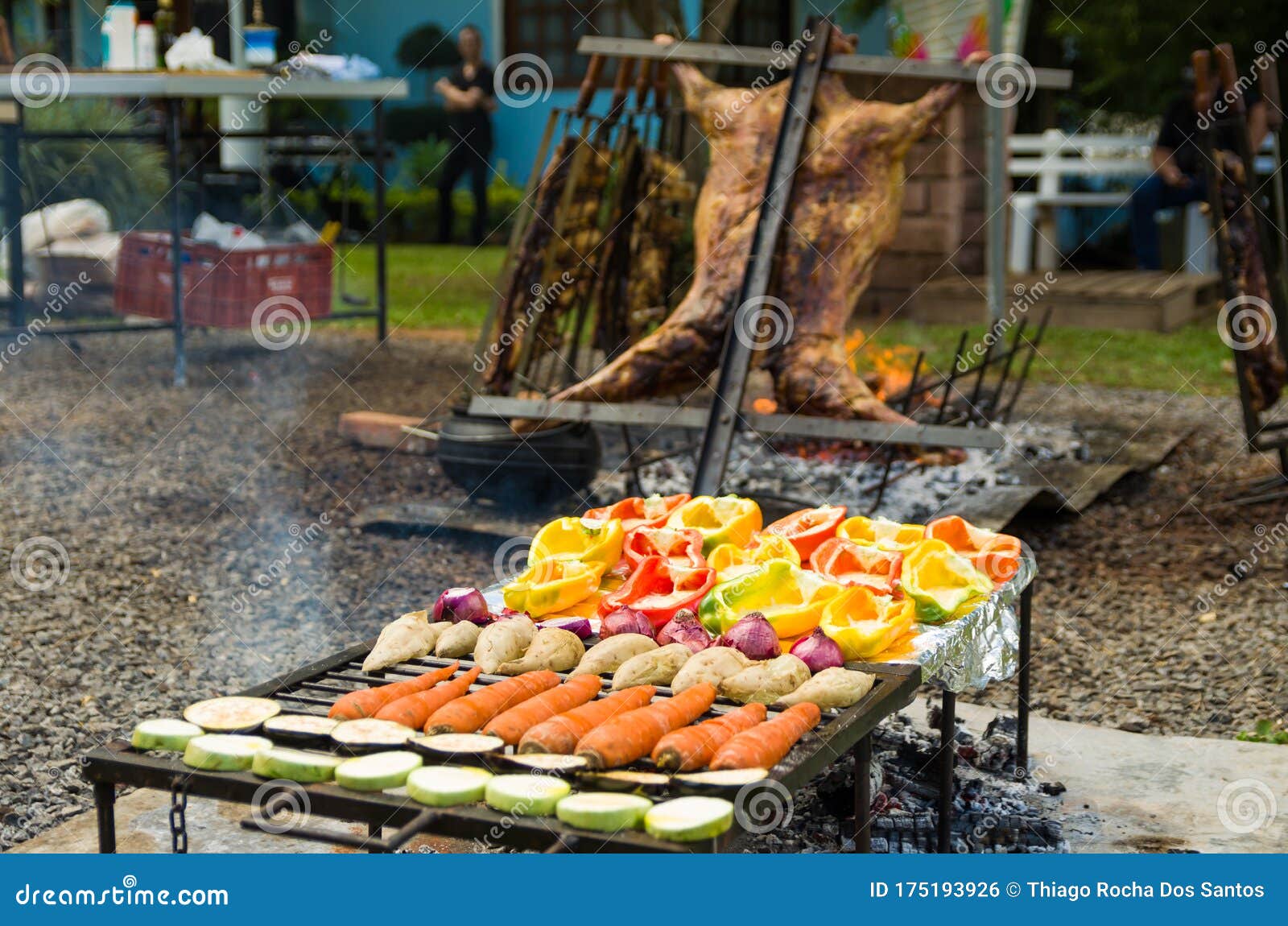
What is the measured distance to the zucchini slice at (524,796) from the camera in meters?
2.59

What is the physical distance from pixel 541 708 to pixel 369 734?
1.13 ft

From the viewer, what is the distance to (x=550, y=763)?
9.04 ft

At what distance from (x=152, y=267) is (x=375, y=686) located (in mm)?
7867

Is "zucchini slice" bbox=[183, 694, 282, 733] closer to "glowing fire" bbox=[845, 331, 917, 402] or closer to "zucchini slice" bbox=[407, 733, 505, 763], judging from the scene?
"zucchini slice" bbox=[407, 733, 505, 763]

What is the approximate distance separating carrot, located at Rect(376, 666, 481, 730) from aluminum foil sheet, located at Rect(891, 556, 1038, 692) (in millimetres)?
1004

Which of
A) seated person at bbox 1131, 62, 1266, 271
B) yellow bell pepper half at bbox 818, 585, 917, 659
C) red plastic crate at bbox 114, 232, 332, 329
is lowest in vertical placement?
yellow bell pepper half at bbox 818, 585, 917, 659

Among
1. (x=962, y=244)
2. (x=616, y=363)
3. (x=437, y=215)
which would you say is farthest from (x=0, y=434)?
(x=437, y=215)

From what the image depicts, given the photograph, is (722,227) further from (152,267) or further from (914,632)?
(152,267)

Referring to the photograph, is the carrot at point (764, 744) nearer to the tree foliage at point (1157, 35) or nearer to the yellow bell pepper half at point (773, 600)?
the yellow bell pepper half at point (773, 600)

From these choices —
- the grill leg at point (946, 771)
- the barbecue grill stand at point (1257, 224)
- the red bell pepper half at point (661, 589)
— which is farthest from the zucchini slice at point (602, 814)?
the barbecue grill stand at point (1257, 224)

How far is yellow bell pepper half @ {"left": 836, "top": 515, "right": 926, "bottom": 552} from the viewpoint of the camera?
166 inches

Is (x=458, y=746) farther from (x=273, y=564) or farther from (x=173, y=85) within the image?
(x=173, y=85)

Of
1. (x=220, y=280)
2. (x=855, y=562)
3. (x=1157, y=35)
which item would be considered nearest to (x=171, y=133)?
(x=220, y=280)

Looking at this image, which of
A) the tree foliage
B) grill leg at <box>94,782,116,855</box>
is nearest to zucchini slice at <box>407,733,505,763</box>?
grill leg at <box>94,782,116,855</box>
